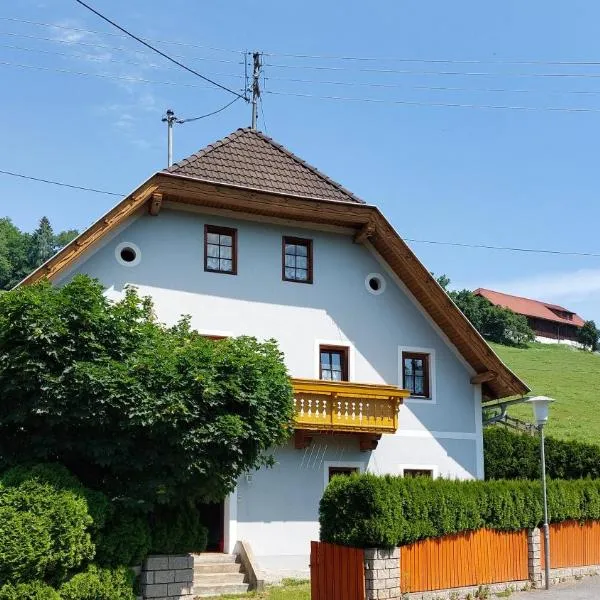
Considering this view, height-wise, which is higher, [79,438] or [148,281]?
[148,281]

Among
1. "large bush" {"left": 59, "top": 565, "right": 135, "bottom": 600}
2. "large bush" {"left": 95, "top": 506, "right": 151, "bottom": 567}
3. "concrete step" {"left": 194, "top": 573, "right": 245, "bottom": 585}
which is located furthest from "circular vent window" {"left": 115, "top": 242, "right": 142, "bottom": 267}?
"large bush" {"left": 59, "top": 565, "right": 135, "bottom": 600}

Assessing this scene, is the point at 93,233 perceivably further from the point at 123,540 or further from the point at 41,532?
the point at 41,532

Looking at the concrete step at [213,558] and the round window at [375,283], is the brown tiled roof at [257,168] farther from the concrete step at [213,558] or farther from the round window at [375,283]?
the concrete step at [213,558]

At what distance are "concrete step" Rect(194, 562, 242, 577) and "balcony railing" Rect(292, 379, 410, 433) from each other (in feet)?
10.3

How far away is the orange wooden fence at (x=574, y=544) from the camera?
698 inches

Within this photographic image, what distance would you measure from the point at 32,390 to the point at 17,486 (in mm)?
1381

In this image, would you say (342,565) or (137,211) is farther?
(137,211)

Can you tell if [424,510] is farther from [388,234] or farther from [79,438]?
[388,234]

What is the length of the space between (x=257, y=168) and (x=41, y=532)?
11.7 metres

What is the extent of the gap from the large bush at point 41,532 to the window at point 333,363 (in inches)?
392

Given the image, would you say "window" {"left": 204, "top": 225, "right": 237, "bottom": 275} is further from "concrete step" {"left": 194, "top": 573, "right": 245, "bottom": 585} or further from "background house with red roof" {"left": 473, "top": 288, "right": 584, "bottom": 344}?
"background house with red roof" {"left": 473, "top": 288, "right": 584, "bottom": 344}

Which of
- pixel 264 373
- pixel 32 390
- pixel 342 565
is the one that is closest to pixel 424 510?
pixel 342 565

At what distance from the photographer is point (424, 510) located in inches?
579

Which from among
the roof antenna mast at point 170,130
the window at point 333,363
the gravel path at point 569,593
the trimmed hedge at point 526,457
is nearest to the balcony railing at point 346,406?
the window at point 333,363
